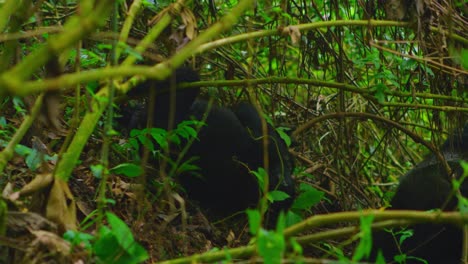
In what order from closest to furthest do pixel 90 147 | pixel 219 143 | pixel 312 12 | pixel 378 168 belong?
pixel 90 147 < pixel 219 143 < pixel 312 12 < pixel 378 168

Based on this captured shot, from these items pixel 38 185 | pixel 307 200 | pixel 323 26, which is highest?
pixel 323 26

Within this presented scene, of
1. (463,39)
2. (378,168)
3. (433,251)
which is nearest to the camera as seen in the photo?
(463,39)

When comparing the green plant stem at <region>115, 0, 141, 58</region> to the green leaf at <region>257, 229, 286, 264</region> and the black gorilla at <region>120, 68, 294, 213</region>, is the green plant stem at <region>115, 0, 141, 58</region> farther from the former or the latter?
the black gorilla at <region>120, 68, 294, 213</region>

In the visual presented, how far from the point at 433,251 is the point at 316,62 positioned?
1065 mm

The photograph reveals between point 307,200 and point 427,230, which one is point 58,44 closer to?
point 307,200

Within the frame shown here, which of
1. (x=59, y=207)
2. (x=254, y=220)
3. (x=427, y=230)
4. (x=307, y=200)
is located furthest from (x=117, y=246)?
(x=427, y=230)

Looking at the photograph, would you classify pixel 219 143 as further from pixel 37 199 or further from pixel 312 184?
pixel 37 199

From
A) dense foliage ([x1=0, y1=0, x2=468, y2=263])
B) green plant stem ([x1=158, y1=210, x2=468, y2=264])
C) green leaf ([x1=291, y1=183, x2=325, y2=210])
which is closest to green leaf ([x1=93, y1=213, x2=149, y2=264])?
dense foliage ([x1=0, y1=0, x2=468, y2=263])

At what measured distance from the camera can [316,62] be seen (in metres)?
3.73

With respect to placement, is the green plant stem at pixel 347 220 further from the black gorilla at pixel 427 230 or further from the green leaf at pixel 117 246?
the black gorilla at pixel 427 230

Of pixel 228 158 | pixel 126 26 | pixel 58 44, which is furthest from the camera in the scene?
pixel 228 158

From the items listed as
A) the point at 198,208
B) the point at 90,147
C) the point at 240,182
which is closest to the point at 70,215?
the point at 90,147

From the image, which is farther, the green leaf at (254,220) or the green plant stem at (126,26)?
→ the green plant stem at (126,26)

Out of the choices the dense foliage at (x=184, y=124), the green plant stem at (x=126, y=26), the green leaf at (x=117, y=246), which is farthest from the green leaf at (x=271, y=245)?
the green plant stem at (x=126, y=26)
